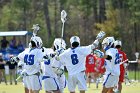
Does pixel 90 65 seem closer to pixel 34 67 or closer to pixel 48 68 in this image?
pixel 48 68

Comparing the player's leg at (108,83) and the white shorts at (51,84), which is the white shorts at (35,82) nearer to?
the white shorts at (51,84)

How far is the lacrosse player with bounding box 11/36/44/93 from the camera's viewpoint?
1858cm

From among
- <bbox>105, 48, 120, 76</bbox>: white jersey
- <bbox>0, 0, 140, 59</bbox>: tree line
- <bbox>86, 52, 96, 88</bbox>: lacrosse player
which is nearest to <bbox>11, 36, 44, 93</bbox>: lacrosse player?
<bbox>105, 48, 120, 76</bbox>: white jersey

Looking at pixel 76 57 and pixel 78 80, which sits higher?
pixel 76 57

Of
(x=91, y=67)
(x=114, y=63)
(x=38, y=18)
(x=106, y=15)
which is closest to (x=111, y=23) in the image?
(x=106, y=15)

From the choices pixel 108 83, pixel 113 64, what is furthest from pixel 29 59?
pixel 113 64

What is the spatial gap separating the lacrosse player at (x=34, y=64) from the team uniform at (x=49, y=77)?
26cm

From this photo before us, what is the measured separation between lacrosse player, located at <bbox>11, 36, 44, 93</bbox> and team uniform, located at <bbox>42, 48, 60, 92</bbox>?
26 centimetres

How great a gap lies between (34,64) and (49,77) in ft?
2.13

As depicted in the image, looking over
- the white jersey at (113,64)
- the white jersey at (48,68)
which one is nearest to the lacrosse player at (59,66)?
the white jersey at (48,68)

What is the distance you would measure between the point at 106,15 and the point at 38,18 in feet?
40.1

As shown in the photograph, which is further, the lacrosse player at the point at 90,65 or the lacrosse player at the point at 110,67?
the lacrosse player at the point at 90,65

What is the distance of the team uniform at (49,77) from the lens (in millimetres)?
18758

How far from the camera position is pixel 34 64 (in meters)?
18.6
